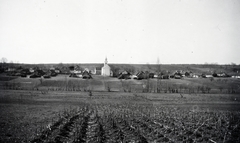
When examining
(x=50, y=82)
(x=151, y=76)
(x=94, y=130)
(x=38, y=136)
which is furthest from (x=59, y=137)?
(x=151, y=76)

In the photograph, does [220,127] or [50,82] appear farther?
[50,82]

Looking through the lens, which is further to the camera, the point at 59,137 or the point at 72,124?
the point at 72,124

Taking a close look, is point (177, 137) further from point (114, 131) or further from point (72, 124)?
point (72, 124)

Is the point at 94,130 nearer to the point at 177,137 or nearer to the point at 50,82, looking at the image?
the point at 177,137

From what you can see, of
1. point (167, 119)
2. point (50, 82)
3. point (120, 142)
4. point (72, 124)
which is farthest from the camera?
point (50, 82)

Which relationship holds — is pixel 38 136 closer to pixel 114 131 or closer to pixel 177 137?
pixel 114 131

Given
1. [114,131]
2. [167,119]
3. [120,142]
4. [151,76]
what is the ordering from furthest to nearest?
[151,76] → [167,119] → [114,131] → [120,142]

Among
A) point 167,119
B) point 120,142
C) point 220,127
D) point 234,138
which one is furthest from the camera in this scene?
point 167,119

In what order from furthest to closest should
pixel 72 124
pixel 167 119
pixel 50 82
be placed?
pixel 50 82 → pixel 167 119 → pixel 72 124

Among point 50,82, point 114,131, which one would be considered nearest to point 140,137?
point 114,131
